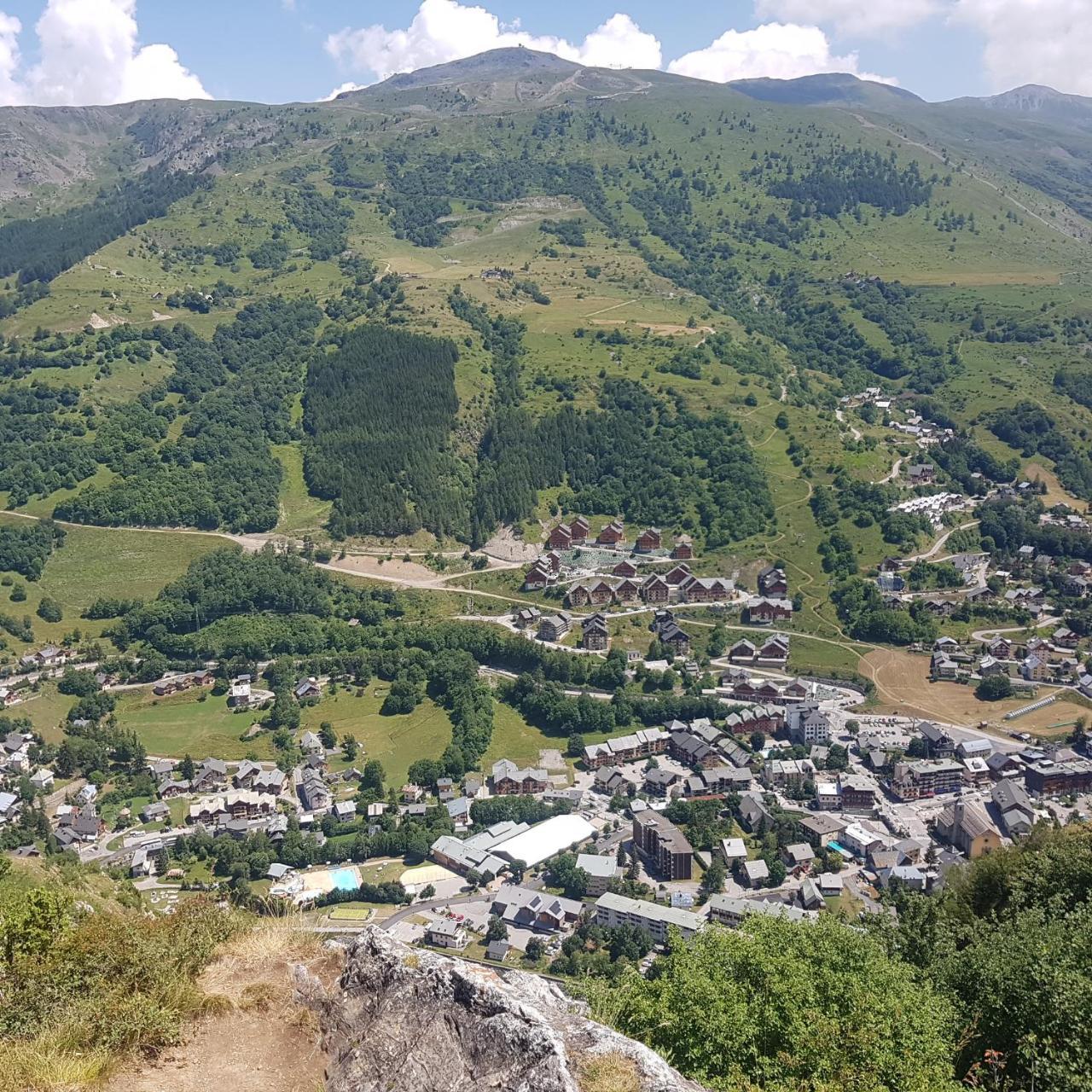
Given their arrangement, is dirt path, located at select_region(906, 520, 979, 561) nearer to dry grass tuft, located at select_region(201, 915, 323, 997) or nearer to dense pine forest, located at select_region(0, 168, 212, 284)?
dry grass tuft, located at select_region(201, 915, 323, 997)

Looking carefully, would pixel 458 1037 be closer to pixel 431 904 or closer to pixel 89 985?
pixel 89 985

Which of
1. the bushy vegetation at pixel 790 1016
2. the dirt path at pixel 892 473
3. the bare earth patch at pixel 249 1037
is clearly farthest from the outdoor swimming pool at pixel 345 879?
the dirt path at pixel 892 473

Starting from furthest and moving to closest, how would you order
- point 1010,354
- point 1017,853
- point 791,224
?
point 791,224 → point 1010,354 → point 1017,853

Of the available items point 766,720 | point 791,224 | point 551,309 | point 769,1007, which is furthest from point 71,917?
point 791,224

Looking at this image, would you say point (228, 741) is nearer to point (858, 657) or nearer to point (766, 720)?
point (766, 720)

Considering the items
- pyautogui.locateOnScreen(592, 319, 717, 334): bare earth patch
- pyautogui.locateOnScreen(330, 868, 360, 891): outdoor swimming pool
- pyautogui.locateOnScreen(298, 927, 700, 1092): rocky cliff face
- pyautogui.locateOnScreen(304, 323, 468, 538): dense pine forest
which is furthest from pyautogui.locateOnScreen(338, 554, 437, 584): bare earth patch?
pyautogui.locateOnScreen(298, 927, 700, 1092): rocky cliff face

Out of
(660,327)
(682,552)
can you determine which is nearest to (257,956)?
(682,552)
